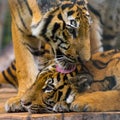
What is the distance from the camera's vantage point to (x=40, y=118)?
383 cm

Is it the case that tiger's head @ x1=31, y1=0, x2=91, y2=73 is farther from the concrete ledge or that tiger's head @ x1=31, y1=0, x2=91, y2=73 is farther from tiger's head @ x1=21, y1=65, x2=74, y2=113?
the concrete ledge

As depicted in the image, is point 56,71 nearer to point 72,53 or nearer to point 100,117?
point 72,53

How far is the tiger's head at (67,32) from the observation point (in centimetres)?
398

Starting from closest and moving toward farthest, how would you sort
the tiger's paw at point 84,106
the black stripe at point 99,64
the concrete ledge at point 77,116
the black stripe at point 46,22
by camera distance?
the concrete ledge at point 77,116 → the tiger's paw at point 84,106 → the black stripe at point 46,22 → the black stripe at point 99,64

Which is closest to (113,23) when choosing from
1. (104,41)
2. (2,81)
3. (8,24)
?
(104,41)

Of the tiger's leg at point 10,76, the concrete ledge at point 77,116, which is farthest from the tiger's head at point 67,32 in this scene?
the tiger's leg at point 10,76

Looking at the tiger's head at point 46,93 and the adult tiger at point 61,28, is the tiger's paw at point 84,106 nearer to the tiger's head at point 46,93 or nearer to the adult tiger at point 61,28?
the tiger's head at point 46,93

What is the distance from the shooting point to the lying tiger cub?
4.00 metres

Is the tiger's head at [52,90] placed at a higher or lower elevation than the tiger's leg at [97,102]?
higher

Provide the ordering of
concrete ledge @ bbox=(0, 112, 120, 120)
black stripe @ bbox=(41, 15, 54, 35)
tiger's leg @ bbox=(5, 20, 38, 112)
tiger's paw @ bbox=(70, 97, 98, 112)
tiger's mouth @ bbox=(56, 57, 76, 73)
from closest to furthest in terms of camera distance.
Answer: concrete ledge @ bbox=(0, 112, 120, 120) → tiger's paw @ bbox=(70, 97, 98, 112) → tiger's mouth @ bbox=(56, 57, 76, 73) → black stripe @ bbox=(41, 15, 54, 35) → tiger's leg @ bbox=(5, 20, 38, 112)

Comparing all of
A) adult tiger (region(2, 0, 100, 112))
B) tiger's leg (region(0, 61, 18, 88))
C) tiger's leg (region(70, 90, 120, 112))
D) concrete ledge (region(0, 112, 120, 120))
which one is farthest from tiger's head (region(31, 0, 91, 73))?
tiger's leg (region(0, 61, 18, 88))

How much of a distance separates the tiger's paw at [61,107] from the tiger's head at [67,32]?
0.21 m

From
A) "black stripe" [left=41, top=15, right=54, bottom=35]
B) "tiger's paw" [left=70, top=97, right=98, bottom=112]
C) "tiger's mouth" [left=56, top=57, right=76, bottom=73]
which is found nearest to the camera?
"tiger's paw" [left=70, top=97, right=98, bottom=112]

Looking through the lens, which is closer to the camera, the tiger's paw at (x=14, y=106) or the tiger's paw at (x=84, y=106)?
the tiger's paw at (x=84, y=106)
